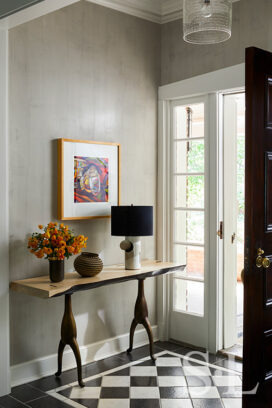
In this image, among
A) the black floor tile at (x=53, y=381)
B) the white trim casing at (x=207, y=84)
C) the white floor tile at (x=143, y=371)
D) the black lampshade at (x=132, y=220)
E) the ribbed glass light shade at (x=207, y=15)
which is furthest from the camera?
the white trim casing at (x=207, y=84)

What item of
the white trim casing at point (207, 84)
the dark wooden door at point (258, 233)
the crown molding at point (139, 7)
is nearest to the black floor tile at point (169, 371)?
the dark wooden door at point (258, 233)

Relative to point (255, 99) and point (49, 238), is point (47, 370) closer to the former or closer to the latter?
point (49, 238)

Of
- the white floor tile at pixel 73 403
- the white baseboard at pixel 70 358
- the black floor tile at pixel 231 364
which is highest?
the white baseboard at pixel 70 358

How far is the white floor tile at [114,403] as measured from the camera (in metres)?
3.16

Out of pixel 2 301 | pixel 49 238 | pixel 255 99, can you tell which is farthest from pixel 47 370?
pixel 255 99

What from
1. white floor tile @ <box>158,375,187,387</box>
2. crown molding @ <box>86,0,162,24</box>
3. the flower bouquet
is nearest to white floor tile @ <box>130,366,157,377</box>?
white floor tile @ <box>158,375,187,387</box>

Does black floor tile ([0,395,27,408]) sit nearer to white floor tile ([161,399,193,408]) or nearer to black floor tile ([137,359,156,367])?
white floor tile ([161,399,193,408])

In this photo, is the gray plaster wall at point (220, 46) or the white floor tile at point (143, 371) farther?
the gray plaster wall at point (220, 46)

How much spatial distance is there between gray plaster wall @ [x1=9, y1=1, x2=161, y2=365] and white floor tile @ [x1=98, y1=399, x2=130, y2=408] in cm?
70

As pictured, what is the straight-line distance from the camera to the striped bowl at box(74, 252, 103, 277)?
3523 mm

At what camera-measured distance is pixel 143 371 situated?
12.3 ft

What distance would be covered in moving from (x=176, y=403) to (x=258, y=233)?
1.28 meters

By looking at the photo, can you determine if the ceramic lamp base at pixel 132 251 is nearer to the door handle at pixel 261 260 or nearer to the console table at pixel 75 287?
the console table at pixel 75 287

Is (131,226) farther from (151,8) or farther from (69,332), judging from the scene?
(151,8)
